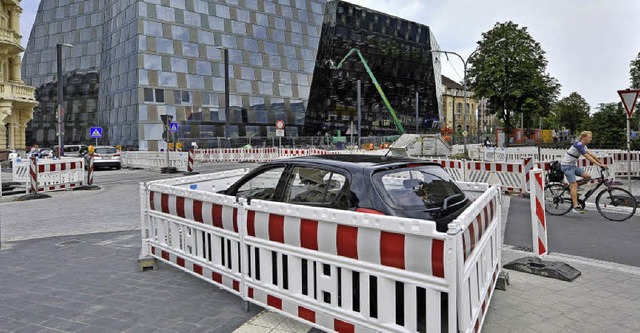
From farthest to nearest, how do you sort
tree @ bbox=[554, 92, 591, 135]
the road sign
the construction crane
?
tree @ bbox=[554, 92, 591, 135], the construction crane, the road sign

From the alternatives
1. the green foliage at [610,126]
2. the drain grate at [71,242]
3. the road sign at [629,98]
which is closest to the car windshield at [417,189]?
the drain grate at [71,242]

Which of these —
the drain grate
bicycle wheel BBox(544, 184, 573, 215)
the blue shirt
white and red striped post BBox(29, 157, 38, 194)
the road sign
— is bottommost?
the drain grate

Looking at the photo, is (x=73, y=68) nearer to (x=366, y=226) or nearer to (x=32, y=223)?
(x=32, y=223)

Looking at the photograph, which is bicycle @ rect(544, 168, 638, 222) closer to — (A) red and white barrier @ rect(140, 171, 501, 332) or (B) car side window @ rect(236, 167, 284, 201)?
(A) red and white barrier @ rect(140, 171, 501, 332)

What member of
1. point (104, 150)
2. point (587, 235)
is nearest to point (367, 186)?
point (587, 235)

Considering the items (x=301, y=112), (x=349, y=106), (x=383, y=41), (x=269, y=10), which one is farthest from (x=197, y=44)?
(x=383, y=41)

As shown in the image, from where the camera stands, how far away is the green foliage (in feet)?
103

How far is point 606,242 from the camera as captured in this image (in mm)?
7469

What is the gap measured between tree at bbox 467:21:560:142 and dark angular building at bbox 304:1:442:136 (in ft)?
63.4

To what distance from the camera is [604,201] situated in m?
9.69

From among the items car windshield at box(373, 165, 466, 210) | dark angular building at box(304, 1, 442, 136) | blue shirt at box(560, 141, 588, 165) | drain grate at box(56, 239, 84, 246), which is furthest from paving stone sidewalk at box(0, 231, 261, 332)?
dark angular building at box(304, 1, 442, 136)

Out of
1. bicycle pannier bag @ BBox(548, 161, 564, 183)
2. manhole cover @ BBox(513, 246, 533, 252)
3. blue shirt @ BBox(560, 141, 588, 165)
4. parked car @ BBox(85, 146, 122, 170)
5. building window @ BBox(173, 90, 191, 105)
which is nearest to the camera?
manhole cover @ BBox(513, 246, 533, 252)

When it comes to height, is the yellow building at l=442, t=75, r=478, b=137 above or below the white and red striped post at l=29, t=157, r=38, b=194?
above

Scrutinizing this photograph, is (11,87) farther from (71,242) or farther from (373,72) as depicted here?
(373,72)
